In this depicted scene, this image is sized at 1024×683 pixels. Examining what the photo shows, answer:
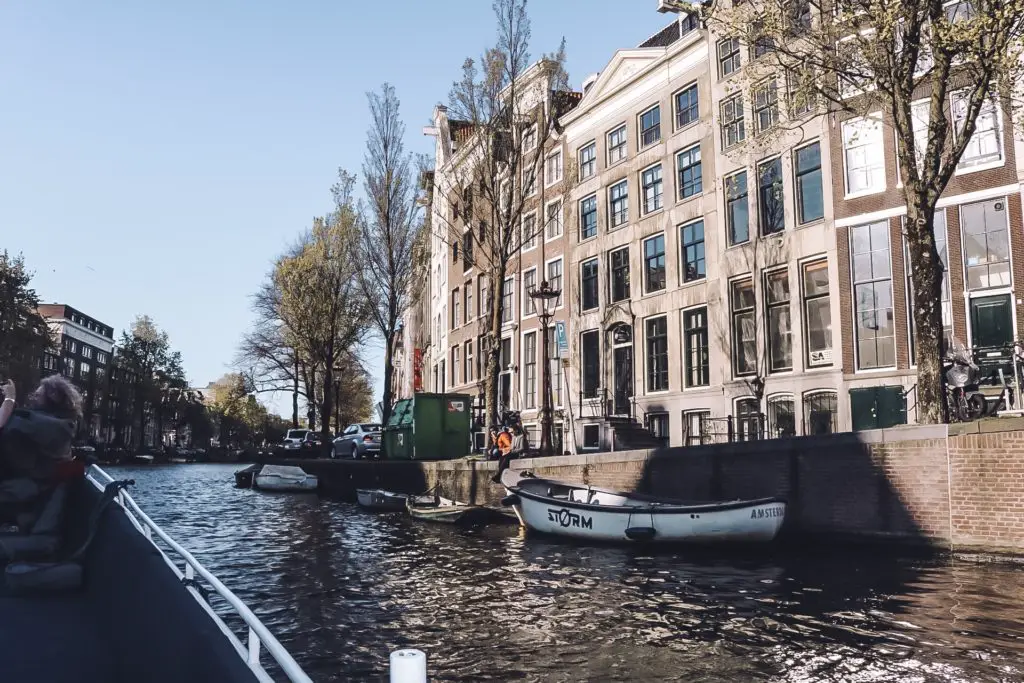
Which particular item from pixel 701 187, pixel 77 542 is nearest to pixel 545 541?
pixel 77 542

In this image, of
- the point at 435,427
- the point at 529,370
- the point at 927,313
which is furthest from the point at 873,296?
the point at 529,370

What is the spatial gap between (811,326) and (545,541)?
35.7ft

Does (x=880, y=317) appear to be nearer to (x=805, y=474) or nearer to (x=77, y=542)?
(x=805, y=474)

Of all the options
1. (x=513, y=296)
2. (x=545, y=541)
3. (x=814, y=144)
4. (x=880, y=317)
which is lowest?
(x=545, y=541)

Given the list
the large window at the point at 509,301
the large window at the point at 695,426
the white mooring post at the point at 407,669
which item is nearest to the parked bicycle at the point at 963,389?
the large window at the point at 695,426

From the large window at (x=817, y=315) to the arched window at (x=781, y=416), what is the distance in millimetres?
1347

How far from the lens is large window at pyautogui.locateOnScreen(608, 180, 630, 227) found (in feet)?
99.7

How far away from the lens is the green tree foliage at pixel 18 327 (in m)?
42.7

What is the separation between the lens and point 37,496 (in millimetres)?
4719

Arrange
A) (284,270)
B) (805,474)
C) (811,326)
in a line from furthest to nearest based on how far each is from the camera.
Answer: (284,270), (811,326), (805,474)

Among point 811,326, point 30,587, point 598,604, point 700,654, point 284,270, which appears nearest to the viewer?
point 30,587

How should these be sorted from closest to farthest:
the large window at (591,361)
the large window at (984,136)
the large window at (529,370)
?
the large window at (984,136)
the large window at (591,361)
the large window at (529,370)

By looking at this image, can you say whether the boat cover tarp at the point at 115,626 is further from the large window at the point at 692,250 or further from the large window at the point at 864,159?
the large window at the point at 692,250

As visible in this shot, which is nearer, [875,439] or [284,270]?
[875,439]
